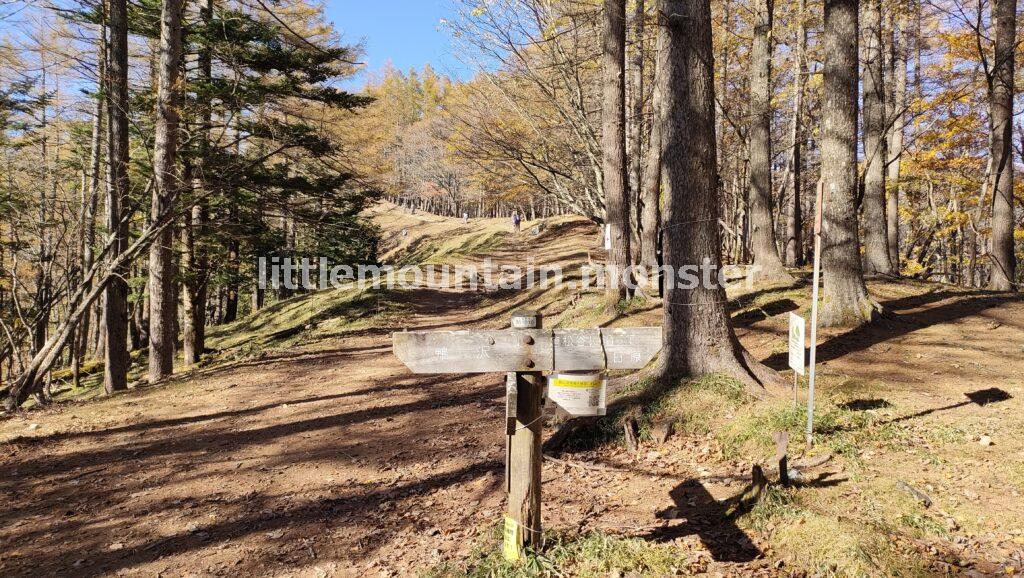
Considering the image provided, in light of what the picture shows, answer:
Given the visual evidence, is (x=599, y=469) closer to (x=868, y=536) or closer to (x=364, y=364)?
(x=868, y=536)

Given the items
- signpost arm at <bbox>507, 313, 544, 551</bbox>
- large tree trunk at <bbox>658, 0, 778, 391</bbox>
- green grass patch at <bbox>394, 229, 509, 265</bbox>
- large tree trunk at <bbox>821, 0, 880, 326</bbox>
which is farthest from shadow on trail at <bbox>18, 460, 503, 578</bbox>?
green grass patch at <bbox>394, 229, 509, 265</bbox>

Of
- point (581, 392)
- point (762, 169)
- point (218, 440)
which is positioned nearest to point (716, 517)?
point (581, 392)

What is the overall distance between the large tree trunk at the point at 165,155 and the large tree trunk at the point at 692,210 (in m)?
8.31

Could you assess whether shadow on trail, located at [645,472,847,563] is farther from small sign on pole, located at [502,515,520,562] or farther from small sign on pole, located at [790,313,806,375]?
small sign on pole, located at [502,515,520,562]

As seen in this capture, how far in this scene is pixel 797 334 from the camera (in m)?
4.63

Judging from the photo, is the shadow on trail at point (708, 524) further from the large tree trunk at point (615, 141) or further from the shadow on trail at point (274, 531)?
the large tree trunk at point (615, 141)

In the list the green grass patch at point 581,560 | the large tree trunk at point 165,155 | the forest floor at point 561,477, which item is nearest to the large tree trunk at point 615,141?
the forest floor at point 561,477

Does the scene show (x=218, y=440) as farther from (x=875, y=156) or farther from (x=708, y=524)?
(x=875, y=156)

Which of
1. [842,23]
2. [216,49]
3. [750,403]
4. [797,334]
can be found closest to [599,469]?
[750,403]

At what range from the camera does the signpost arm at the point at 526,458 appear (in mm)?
3330

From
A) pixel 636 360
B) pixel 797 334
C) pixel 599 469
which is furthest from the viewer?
pixel 599 469

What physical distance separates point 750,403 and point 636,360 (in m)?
2.75

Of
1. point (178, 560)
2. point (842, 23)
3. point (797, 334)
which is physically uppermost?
point (842, 23)

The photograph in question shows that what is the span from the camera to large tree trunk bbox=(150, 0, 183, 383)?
961 centimetres
